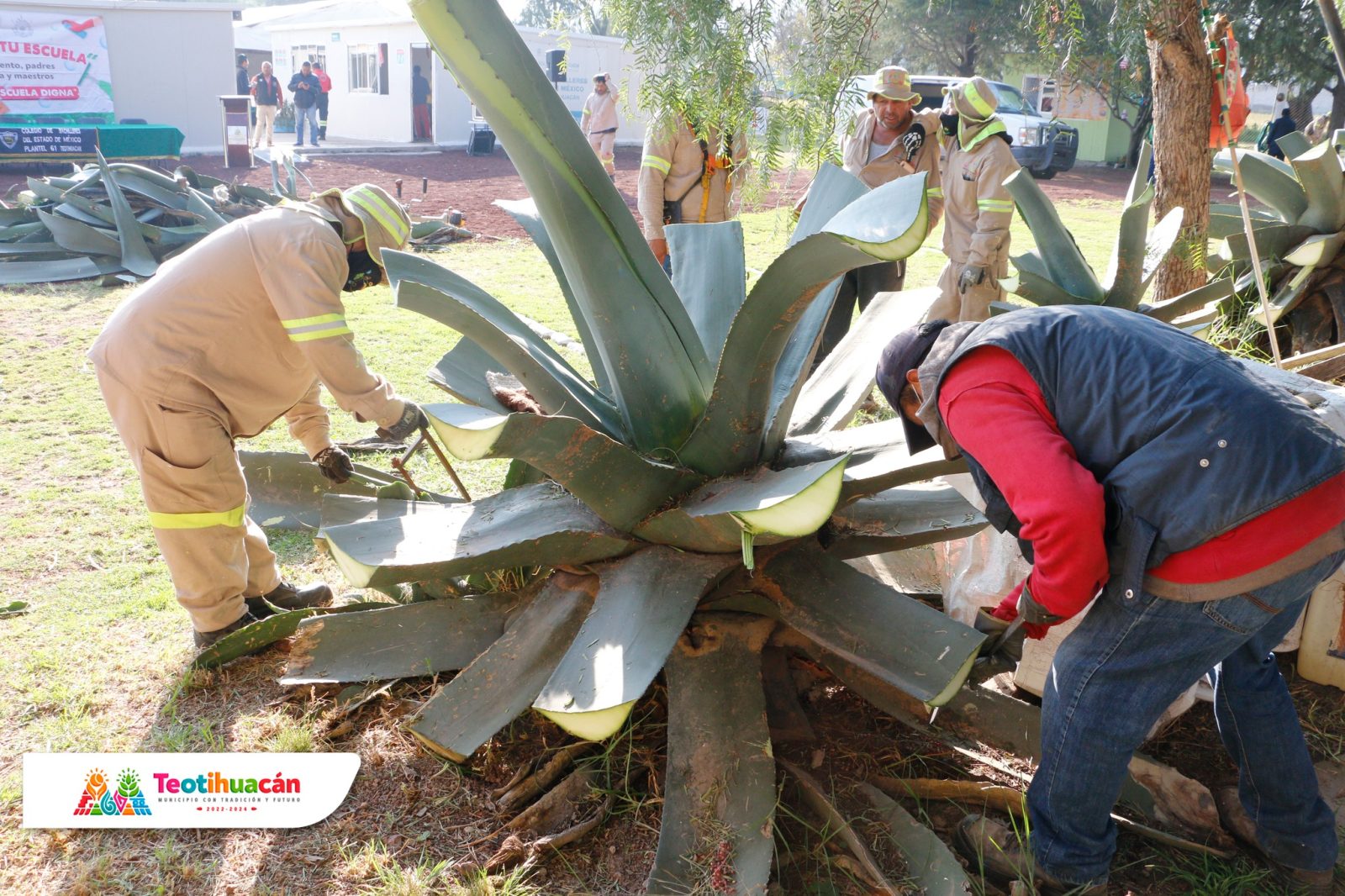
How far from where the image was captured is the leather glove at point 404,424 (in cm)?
322

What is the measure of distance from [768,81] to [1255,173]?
9.89 ft

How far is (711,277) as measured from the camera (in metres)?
2.78

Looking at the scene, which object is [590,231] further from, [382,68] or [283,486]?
[382,68]

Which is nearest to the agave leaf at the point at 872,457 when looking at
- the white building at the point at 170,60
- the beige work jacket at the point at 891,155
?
the beige work jacket at the point at 891,155

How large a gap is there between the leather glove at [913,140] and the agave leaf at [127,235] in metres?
6.21

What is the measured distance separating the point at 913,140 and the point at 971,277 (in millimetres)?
918

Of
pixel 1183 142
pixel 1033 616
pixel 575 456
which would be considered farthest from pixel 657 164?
pixel 1033 616

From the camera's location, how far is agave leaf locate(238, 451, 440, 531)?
3.56m

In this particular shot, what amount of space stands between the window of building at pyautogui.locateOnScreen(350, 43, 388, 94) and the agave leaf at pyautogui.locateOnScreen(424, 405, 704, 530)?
75.3 feet

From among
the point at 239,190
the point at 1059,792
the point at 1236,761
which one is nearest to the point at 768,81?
the point at 1059,792

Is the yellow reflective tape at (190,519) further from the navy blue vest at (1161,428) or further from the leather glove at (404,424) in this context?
the navy blue vest at (1161,428)

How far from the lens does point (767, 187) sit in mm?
2525

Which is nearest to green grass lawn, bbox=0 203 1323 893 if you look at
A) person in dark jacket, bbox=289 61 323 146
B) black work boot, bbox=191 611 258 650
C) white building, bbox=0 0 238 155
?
black work boot, bbox=191 611 258 650

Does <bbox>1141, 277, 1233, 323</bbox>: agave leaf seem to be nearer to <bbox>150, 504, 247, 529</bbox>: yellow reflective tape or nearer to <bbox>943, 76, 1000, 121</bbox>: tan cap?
<bbox>943, 76, 1000, 121</bbox>: tan cap
